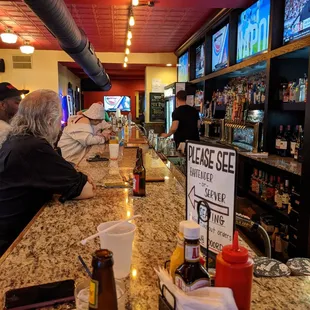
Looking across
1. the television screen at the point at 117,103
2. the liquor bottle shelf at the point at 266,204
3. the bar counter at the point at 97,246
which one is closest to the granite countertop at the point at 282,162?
the liquor bottle shelf at the point at 266,204

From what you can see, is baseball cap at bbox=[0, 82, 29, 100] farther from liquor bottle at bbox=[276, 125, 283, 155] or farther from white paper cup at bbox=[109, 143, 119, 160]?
liquor bottle at bbox=[276, 125, 283, 155]

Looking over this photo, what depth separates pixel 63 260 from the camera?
1.17 m

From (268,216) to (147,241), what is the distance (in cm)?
281

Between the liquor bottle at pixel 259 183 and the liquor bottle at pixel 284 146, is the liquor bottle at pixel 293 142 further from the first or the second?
the liquor bottle at pixel 259 183

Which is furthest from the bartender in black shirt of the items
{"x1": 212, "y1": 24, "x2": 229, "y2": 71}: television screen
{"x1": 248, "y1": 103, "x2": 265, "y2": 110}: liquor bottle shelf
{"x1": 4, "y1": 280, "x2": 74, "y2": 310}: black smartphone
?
{"x1": 4, "y1": 280, "x2": 74, "y2": 310}: black smartphone

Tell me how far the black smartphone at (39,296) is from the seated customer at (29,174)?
867mm

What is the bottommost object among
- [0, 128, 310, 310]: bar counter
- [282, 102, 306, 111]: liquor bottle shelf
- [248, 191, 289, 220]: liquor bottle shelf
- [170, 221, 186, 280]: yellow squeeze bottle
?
[248, 191, 289, 220]: liquor bottle shelf

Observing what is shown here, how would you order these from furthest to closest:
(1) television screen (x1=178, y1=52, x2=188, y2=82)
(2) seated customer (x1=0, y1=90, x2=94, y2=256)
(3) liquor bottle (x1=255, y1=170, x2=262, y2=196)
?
(1) television screen (x1=178, y1=52, x2=188, y2=82)
(3) liquor bottle (x1=255, y1=170, x2=262, y2=196)
(2) seated customer (x1=0, y1=90, x2=94, y2=256)

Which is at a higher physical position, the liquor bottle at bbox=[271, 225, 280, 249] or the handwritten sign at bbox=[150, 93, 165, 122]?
the handwritten sign at bbox=[150, 93, 165, 122]

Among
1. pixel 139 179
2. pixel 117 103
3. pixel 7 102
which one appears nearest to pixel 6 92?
pixel 7 102

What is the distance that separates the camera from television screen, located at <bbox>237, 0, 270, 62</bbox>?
14.3 feet

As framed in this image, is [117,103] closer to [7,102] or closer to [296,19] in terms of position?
[7,102]

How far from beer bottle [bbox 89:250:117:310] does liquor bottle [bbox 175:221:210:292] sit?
0.15m

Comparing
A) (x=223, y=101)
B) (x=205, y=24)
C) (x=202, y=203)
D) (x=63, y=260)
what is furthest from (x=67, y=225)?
(x=205, y=24)
